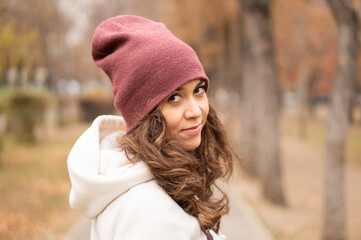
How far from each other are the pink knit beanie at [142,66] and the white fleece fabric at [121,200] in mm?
228

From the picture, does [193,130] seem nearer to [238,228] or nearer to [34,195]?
[238,228]

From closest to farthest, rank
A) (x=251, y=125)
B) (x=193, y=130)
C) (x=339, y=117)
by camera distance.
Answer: (x=193, y=130), (x=339, y=117), (x=251, y=125)

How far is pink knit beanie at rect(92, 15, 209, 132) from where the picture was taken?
65.2 inches

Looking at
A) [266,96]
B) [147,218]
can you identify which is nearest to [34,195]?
[266,96]

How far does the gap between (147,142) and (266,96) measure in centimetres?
656

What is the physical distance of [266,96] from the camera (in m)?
7.90

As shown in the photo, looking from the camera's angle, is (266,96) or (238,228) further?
(266,96)

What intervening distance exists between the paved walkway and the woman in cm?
359

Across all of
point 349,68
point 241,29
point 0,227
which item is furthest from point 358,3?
point 241,29

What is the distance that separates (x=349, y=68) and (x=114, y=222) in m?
4.30

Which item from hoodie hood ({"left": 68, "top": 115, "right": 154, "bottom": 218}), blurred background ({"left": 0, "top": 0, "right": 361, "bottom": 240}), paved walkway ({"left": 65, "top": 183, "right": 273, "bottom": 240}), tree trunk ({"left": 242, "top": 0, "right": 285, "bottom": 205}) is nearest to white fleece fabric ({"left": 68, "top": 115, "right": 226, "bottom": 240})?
hoodie hood ({"left": 68, "top": 115, "right": 154, "bottom": 218})

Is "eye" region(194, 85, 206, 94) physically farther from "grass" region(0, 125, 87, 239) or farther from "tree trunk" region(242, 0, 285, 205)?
"tree trunk" region(242, 0, 285, 205)

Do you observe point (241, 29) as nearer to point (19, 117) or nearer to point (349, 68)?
point (349, 68)

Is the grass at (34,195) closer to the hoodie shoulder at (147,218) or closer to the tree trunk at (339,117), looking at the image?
the tree trunk at (339,117)
